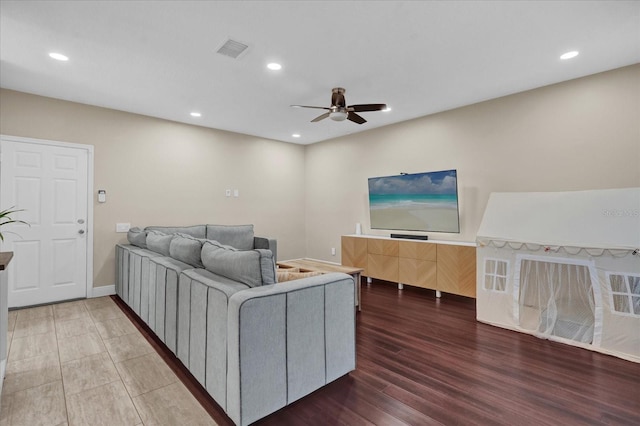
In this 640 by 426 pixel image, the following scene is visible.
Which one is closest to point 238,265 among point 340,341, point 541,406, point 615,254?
point 340,341

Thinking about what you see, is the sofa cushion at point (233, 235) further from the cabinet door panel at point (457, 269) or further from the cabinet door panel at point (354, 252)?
the cabinet door panel at point (457, 269)

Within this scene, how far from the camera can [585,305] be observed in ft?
9.76

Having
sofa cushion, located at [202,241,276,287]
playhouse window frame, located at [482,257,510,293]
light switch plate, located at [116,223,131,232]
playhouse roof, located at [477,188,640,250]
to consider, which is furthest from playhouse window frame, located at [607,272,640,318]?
light switch plate, located at [116,223,131,232]

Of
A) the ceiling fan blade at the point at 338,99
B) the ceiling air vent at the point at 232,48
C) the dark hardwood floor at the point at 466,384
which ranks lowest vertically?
the dark hardwood floor at the point at 466,384

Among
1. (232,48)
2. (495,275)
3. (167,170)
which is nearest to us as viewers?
(232,48)

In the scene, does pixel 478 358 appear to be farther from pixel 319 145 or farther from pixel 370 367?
pixel 319 145

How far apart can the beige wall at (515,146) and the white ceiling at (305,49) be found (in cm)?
24

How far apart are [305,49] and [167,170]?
3.26 m

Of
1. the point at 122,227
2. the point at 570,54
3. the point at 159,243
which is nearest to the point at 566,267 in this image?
the point at 570,54

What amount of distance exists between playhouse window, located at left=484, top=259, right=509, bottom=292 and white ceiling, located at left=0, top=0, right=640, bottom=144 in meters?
2.04

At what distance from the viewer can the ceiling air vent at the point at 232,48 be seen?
2.76 meters

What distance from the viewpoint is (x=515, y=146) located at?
4.02 metres

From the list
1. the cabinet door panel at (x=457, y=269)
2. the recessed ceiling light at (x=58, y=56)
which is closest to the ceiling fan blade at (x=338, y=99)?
the cabinet door panel at (x=457, y=269)

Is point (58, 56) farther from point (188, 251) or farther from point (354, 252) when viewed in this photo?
point (354, 252)
